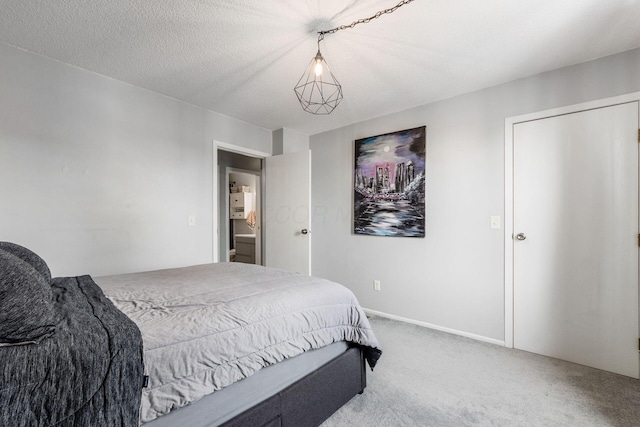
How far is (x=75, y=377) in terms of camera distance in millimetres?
793

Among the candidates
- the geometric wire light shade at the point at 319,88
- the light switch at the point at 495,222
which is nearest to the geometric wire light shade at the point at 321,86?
the geometric wire light shade at the point at 319,88

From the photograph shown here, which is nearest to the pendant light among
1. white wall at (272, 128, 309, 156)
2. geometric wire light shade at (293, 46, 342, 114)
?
geometric wire light shade at (293, 46, 342, 114)

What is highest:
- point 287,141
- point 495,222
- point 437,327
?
point 287,141

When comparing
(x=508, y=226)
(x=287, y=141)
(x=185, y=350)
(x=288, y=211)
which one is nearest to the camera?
(x=185, y=350)

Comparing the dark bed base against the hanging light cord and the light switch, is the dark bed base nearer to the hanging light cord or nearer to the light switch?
the light switch

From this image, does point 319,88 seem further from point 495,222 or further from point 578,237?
point 578,237

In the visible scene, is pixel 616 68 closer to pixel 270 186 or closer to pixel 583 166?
pixel 583 166

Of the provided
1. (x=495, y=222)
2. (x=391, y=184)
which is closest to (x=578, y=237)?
(x=495, y=222)

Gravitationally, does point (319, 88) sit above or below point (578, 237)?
above

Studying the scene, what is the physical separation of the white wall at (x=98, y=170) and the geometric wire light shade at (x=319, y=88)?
1178mm

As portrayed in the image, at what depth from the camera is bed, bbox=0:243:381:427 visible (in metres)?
0.79

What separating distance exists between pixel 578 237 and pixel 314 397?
2312 mm

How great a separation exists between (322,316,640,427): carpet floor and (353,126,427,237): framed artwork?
125 centimetres

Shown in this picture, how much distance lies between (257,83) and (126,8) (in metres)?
1.10
